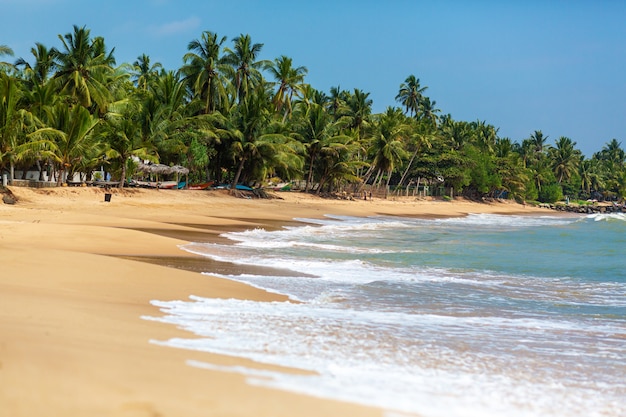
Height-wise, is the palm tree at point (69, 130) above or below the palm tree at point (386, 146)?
below

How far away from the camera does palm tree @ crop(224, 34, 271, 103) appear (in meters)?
45.7

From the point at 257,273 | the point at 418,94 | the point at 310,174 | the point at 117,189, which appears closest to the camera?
the point at 257,273

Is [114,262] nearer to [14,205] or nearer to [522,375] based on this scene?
[522,375]

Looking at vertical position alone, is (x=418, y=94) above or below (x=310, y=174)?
above

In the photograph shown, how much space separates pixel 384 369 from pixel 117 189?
2725 centimetres

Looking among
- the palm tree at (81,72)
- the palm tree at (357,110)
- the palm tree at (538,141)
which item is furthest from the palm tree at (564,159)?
the palm tree at (81,72)

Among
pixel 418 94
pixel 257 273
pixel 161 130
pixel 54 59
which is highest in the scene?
pixel 418 94

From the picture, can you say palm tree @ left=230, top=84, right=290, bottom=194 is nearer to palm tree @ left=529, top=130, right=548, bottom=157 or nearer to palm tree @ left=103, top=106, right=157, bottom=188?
palm tree @ left=103, top=106, right=157, bottom=188

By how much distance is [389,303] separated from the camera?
840 cm

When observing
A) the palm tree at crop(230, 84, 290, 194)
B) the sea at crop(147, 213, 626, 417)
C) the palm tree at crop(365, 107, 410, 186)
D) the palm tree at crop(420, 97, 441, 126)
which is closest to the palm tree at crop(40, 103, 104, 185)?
the palm tree at crop(230, 84, 290, 194)

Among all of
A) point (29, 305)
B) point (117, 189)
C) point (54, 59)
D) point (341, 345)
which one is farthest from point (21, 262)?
point (54, 59)

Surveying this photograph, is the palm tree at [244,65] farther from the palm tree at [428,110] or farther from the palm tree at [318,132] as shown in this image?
the palm tree at [428,110]

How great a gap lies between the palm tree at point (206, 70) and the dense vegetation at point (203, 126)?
3.3 inches

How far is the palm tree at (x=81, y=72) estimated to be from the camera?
34.3 m
